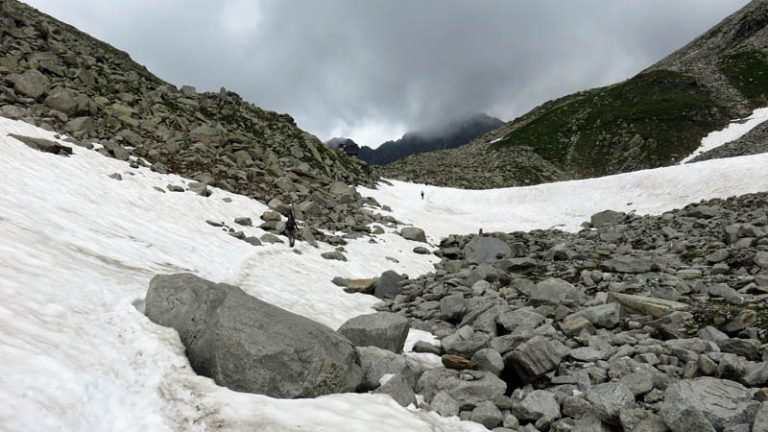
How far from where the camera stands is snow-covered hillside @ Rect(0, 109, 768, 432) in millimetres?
5727

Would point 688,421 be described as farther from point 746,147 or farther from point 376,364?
point 746,147

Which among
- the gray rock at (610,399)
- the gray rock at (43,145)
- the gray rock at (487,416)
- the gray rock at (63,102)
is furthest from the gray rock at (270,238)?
the gray rock at (610,399)

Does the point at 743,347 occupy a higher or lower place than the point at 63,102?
lower

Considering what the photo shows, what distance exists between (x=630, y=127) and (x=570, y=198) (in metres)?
70.0

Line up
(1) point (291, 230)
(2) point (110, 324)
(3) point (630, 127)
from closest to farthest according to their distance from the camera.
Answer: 1. (2) point (110, 324)
2. (1) point (291, 230)
3. (3) point (630, 127)

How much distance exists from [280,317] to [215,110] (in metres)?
43.4

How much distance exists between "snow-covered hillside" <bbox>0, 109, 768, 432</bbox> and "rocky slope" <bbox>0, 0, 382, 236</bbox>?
2.82m

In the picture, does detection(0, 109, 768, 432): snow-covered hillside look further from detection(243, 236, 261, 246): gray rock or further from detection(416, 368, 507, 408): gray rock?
detection(416, 368, 507, 408): gray rock

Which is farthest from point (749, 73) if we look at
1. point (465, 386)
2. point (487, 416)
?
point (487, 416)

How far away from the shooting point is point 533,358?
939cm

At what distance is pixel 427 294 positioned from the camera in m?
18.2

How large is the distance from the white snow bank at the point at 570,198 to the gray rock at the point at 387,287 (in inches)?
568

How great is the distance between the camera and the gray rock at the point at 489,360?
9555mm

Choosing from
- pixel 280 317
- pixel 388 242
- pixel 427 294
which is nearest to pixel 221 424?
pixel 280 317
